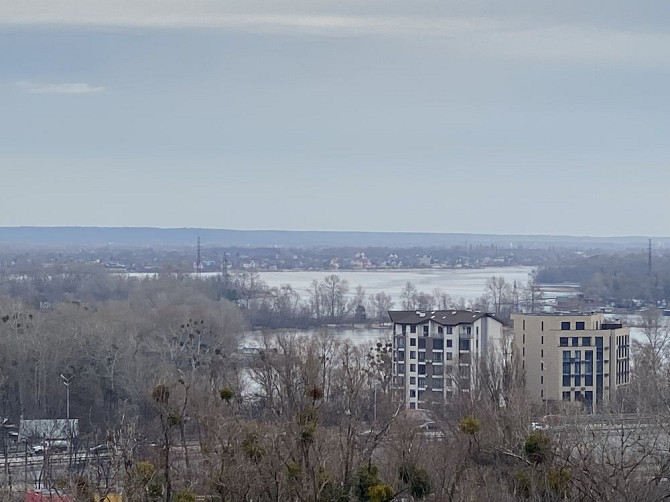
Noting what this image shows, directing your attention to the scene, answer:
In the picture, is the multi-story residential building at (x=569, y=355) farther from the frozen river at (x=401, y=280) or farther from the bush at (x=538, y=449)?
the frozen river at (x=401, y=280)

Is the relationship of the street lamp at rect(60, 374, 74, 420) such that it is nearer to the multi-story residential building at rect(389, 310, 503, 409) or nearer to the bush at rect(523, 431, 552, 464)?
the multi-story residential building at rect(389, 310, 503, 409)

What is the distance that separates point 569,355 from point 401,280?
178 ft

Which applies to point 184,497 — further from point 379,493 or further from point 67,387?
point 67,387

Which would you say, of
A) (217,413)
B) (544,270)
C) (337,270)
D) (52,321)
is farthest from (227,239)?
(217,413)

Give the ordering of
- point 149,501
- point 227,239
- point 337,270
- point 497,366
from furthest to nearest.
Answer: point 227,239 → point 337,270 → point 497,366 → point 149,501

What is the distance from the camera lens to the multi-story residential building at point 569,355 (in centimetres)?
2469

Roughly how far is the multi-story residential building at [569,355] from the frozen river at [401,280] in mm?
23243

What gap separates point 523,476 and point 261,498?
2.23m

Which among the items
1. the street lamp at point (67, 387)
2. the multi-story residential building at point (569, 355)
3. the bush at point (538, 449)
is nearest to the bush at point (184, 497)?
the bush at point (538, 449)

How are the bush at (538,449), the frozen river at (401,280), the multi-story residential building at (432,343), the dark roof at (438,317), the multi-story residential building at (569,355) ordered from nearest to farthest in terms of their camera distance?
1. the bush at (538,449)
2. the multi-story residential building at (569,355)
3. the multi-story residential building at (432,343)
4. the dark roof at (438,317)
5. the frozen river at (401,280)

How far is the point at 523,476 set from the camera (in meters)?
10.4

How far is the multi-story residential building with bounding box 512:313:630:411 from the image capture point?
81.0ft

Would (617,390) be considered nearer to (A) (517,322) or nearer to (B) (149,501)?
(A) (517,322)

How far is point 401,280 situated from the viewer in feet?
259
